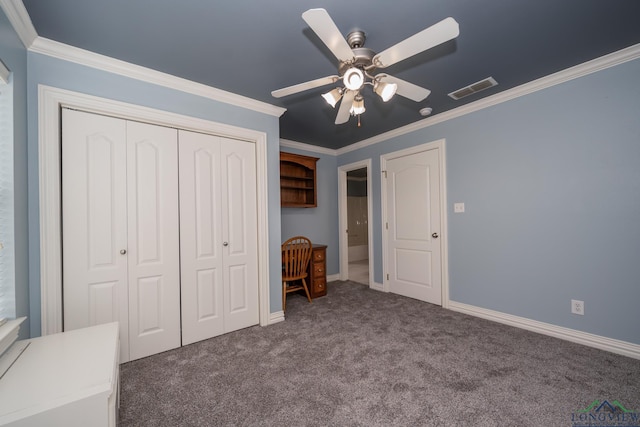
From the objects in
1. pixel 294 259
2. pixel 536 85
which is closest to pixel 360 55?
pixel 536 85

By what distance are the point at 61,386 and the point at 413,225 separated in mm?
3583

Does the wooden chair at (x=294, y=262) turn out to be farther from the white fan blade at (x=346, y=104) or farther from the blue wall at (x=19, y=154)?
the blue wall at (x=19, y=154)

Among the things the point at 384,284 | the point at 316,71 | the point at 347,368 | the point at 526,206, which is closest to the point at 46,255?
the point at 347,368

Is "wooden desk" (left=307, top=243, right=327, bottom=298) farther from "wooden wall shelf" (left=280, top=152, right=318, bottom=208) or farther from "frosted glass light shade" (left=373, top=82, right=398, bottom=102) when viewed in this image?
"frosted glass light shade" (left=373, top=82, right=398, bottom=102)

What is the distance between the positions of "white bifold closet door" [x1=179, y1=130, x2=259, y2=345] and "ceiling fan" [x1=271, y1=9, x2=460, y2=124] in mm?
1164

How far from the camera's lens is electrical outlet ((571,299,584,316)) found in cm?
232

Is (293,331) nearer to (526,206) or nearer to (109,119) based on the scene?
(109,119)

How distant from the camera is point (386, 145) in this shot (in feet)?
13.2

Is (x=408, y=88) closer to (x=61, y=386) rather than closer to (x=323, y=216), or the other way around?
(x=61, y=386)

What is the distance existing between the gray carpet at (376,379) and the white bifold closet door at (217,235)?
0.79ft

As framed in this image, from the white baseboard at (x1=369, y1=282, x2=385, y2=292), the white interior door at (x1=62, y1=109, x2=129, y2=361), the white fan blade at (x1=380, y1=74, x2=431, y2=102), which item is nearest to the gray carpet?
the white interior door at (x1=62, y1=109, x2=129, y2=361)

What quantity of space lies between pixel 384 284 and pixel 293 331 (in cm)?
188

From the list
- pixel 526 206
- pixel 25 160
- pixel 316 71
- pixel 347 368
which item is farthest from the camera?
pixel 526 206

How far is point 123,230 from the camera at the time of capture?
2129 mm
